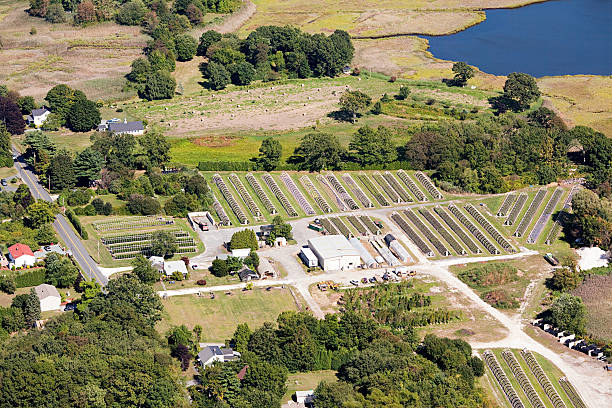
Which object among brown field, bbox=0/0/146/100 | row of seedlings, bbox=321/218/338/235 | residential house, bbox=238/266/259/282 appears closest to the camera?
residential house, bbox=238/266/259/282

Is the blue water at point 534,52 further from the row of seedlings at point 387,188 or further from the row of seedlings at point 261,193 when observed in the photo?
the row of seedlings at point 261,193

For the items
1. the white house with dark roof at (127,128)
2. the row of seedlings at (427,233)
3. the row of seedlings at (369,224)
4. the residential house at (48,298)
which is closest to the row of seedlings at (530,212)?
the row of seedlings at (427,233)

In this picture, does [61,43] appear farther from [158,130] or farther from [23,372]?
[23,372]

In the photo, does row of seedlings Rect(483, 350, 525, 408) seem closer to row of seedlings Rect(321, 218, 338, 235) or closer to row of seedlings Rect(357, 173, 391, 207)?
row of seedlings Rect(321, 218, 338, 235)

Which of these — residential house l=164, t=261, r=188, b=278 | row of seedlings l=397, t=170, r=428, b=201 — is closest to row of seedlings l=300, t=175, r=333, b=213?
row of seedlings l=397, t=170, r=428, b=201

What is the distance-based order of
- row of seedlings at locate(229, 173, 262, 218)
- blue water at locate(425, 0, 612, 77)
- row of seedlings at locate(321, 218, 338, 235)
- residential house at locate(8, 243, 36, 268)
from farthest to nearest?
1. blue water at locate(425, 0, 612, 77)
2. row of seedlings at locate(229, 173, 262, 218)
3. row of seedlings at locate(321, 218, 338, 235)
4. residential house at locate(8, 243, 36, 268)

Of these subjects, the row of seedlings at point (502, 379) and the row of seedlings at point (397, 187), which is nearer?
the row of seedlings at point (502, 379)
